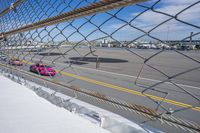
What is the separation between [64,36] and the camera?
4.30 feet

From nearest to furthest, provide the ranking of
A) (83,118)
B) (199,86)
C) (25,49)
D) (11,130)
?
(11,130) → (83,118) → (25,49) → (199,86)

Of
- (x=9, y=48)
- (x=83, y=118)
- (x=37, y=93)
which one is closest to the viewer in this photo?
(x=83, y=118)

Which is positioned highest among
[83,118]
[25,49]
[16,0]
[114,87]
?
[16,0]

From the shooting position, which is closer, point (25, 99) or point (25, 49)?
point (25, 99)

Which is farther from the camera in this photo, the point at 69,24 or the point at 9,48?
the point at 9,48

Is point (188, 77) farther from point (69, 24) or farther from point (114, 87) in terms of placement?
point (69, 24)

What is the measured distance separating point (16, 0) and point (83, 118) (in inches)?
59.6

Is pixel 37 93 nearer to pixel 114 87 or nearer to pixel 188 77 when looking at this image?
pixel 114 87

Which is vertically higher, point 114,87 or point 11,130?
point 11,130

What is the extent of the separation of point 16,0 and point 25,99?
1.17 metres

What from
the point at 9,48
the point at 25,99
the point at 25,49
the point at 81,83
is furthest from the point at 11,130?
the point at 81,83

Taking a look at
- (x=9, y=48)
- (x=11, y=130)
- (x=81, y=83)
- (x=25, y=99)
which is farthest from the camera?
(x=81, y=83)

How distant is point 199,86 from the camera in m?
9.78

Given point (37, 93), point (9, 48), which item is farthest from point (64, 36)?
point (9, 48)
